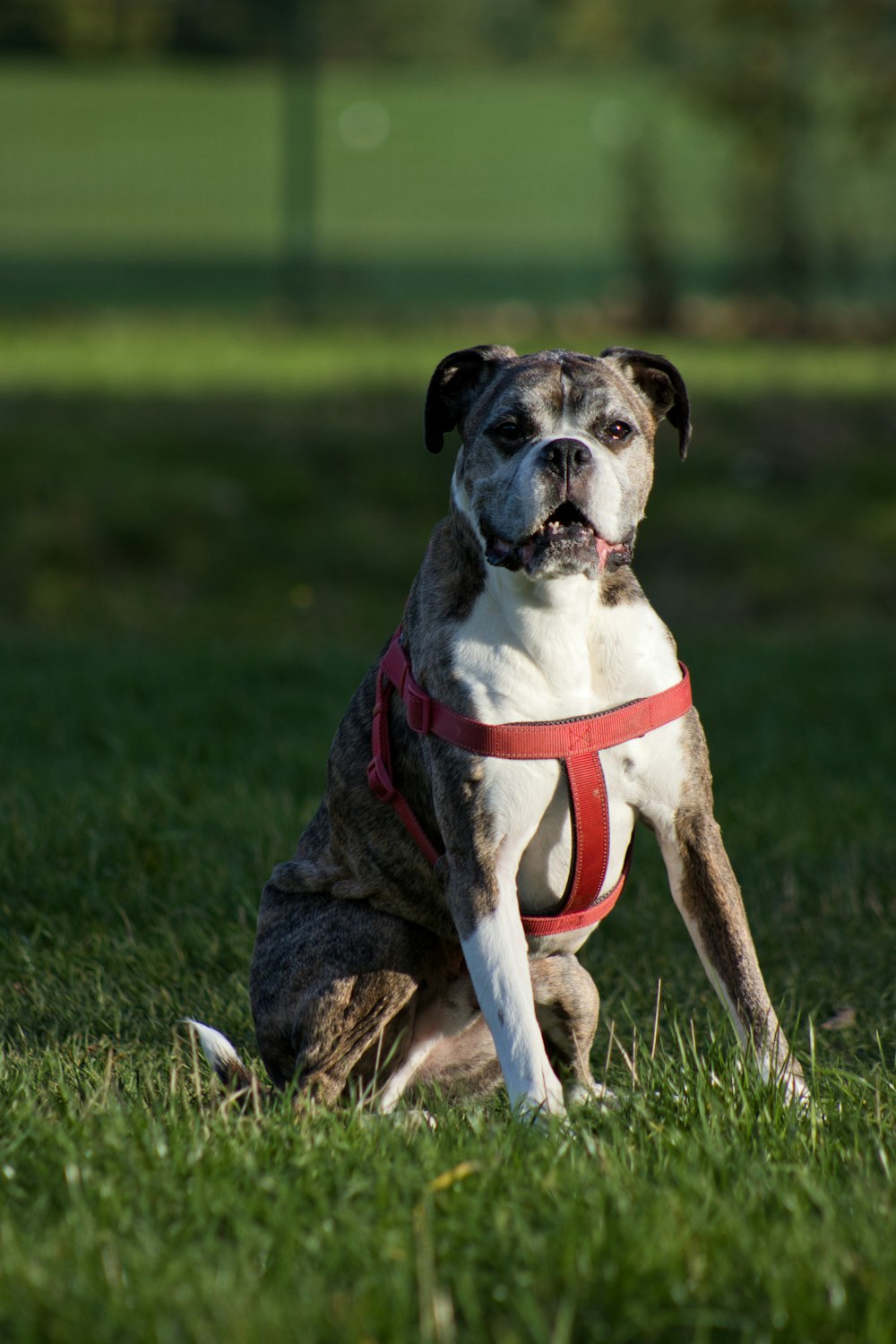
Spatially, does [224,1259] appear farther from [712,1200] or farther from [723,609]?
[723,609]

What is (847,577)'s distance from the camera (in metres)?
10.1

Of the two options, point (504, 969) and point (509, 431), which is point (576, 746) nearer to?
point (504, 969)

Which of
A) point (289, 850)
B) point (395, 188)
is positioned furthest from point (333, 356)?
point (395, 188)

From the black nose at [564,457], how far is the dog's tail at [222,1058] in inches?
57.0

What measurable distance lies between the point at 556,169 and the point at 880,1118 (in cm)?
2665

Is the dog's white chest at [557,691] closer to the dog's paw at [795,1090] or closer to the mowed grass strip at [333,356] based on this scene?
the dog's paw at [795,1090]

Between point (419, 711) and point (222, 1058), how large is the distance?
912 millimetres

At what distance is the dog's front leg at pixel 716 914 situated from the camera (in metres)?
3.29

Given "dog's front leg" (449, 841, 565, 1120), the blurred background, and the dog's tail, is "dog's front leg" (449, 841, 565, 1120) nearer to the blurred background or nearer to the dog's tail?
the dog's tail

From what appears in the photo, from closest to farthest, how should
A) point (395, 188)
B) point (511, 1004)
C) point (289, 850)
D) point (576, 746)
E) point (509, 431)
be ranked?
point (511, 1004), point (576, 746), point (509, 431), point (289, 850), point (395, 188)

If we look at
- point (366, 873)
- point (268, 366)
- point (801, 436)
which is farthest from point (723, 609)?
point (366, 873)

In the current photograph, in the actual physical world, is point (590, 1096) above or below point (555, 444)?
below

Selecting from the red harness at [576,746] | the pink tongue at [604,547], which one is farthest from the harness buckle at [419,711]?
the pink tongue at [604,547]

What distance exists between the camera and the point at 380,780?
3.48m
